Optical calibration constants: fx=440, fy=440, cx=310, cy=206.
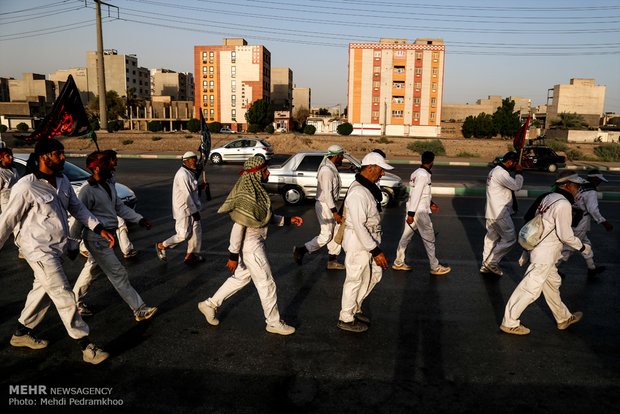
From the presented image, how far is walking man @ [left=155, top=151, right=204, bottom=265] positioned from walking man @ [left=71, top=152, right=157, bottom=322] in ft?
5.18

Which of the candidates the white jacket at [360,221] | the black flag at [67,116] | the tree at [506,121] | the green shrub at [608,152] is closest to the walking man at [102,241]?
the white jacket at [360,221]

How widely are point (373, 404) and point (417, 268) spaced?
386 centimetres

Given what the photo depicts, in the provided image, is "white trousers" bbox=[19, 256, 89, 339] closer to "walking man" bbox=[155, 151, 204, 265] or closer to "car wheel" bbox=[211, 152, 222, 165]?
"walking man" bbox=[155, 151, 204, 265]

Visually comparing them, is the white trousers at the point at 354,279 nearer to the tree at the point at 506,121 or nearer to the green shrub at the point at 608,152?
the green shrub at the point at 608,152

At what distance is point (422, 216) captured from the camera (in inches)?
269

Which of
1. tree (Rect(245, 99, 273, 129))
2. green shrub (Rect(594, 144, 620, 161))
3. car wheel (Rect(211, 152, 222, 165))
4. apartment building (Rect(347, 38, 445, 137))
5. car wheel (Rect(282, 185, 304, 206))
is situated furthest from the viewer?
apartment building (Rect(347, 38, 445, 137))

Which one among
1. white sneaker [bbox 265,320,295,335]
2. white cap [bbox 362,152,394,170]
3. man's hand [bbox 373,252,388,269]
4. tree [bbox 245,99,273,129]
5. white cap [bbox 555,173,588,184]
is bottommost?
white sneaker [bbox 265,320,295,335]

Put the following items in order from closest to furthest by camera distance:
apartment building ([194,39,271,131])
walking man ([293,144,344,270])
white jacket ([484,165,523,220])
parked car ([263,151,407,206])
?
white jacket ([484,165,523,220])
walking man ([293,144,344,270])
parked car ([263,151,407,206])
apartment building ([194,39,271,131])

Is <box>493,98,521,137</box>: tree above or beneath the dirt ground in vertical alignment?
above

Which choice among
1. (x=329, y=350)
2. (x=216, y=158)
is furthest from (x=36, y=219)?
(x=216, y=158)

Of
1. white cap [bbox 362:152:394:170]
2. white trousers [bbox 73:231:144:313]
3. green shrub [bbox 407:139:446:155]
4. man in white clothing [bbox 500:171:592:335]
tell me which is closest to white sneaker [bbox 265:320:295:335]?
white trousers [bbox 73:231:144:313]

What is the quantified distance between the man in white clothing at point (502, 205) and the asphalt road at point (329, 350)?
47 cm

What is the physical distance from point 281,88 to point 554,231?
120 m

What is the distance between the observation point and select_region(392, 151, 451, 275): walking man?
6.76 meters
